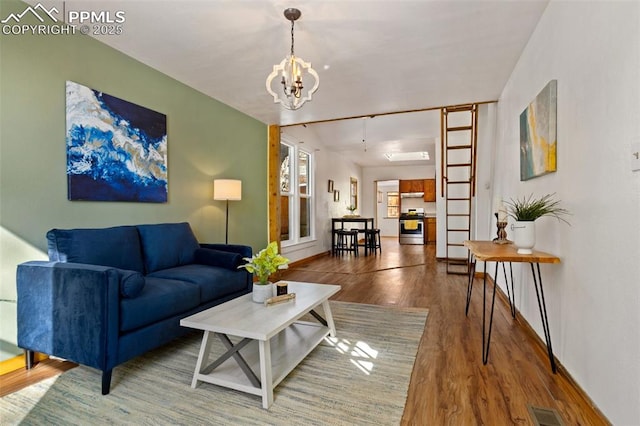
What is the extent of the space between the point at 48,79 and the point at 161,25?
3.01 ft

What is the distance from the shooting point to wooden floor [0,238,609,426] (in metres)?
1.62

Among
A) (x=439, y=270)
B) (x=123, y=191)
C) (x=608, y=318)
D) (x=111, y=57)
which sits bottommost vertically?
(x=439, y=270)

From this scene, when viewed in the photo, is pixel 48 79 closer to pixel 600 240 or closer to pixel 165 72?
pixel 165 72

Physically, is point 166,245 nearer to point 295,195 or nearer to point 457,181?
point 295,195

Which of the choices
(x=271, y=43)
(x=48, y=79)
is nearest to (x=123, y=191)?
(x=48, y=79)

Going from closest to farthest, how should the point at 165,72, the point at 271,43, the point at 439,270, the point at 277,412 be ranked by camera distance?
the point at 277,412 < the point at 271,43 < the point at 165,72 < the point at 439,270

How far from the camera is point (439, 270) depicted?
5578 mm

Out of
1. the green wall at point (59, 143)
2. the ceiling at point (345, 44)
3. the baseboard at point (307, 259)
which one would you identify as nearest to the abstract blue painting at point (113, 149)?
the green wall at point (59, 143)

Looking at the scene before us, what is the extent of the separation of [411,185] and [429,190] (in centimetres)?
63

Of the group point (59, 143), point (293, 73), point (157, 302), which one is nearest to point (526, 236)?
point (293, 73)

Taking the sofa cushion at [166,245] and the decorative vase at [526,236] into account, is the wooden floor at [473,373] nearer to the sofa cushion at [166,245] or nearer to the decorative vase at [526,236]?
the decorative vase at [526,236]

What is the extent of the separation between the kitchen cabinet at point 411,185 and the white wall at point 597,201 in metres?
8.46

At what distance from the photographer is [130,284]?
1910 mm

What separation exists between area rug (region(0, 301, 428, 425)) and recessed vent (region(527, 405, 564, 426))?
2.05 feet
